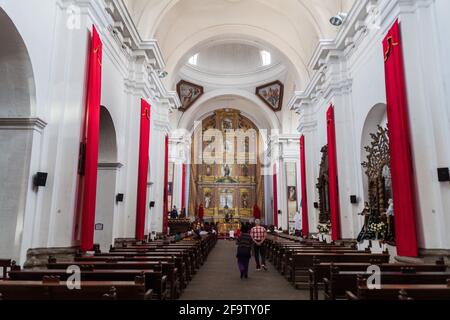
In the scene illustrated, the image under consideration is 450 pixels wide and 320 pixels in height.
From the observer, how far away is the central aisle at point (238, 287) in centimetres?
526

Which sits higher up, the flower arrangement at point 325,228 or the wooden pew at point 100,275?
the flower arrangement at point 325,228

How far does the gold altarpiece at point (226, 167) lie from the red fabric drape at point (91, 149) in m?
20.1

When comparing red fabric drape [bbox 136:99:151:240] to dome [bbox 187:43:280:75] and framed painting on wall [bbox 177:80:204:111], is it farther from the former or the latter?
dome [bbox 187:43:280:75]

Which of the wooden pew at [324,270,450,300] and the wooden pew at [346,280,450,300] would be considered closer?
the wooden pew at [346,280,450,300]

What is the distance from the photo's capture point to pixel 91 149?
644 cm

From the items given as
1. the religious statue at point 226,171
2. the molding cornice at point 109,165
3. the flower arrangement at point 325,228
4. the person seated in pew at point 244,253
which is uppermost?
the religious statue at point 226,171

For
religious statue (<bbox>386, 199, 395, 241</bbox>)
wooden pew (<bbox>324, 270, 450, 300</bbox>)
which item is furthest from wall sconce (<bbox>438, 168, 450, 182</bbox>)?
wooden pew (<bbox>324, 270, 450, 300</bbox>)

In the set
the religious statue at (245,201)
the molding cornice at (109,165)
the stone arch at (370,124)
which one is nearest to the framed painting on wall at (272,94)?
the religious statue at (245,201)

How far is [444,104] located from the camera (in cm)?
550

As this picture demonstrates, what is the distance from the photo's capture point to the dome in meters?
21.5

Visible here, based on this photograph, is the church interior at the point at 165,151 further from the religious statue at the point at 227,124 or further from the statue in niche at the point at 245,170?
the statue in niche at the point at 245,170

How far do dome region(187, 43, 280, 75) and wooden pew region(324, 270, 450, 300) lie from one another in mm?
18688

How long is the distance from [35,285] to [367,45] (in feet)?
27.0

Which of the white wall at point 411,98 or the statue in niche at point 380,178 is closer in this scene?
the white wall at point 411,98
